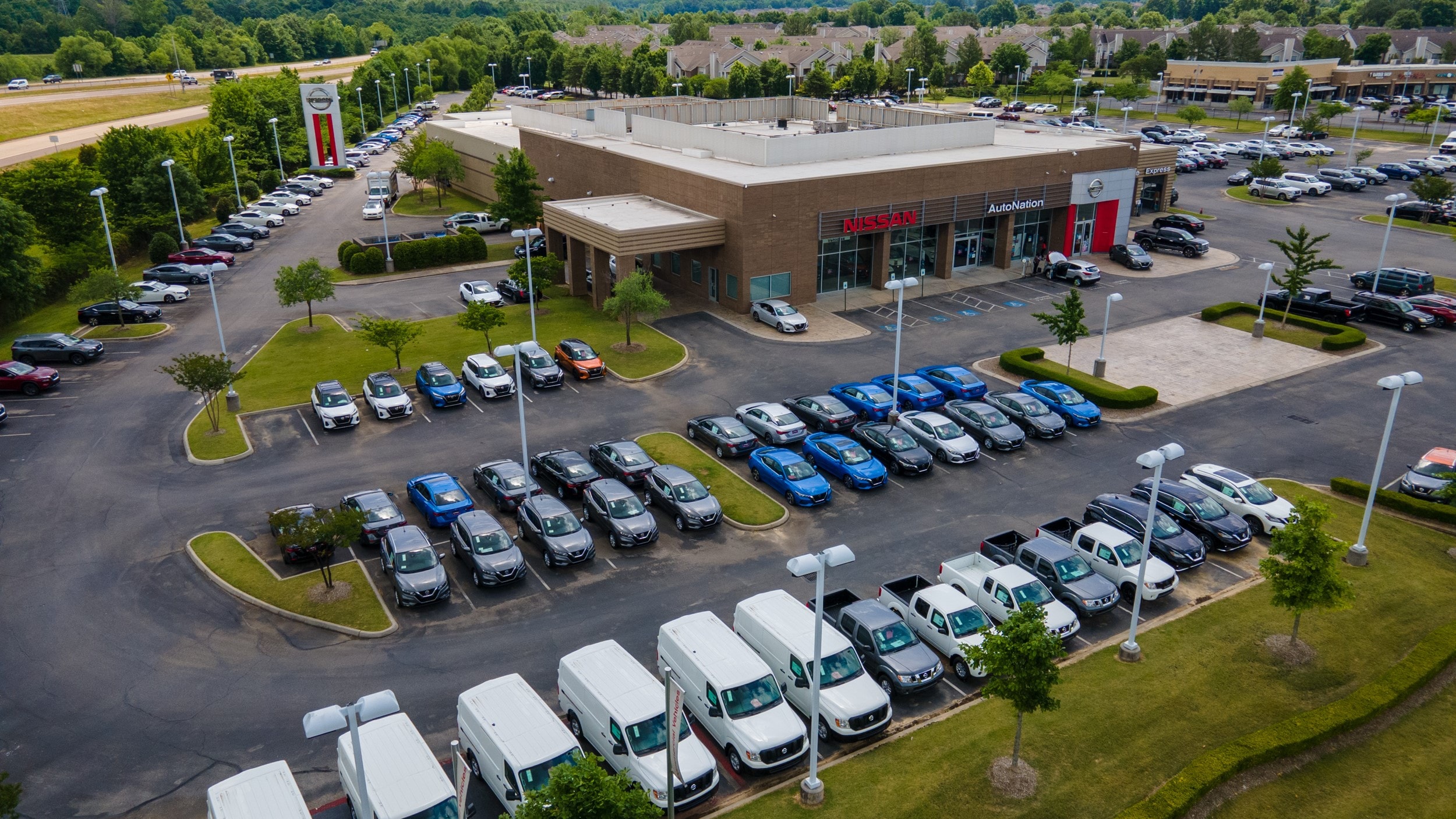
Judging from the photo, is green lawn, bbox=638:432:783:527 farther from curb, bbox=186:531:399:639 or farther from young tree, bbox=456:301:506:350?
young tree, bbox=456:301:506:350

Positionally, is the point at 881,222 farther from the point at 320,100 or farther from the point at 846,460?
the point at 320,100

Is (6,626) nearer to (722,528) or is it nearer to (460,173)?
(722,528)

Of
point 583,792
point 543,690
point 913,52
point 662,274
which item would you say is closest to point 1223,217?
point 662,274

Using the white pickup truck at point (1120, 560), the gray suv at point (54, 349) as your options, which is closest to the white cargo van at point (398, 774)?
the white pickup truck at point (1120, 560)

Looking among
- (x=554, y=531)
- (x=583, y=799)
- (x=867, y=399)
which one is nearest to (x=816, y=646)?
(x=583, y=799)

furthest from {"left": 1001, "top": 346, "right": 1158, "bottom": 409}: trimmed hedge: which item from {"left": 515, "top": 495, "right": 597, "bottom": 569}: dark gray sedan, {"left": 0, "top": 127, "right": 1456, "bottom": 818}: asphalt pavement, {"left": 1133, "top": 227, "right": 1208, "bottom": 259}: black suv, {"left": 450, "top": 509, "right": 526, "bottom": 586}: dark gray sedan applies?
{"left": 450, "top": 509, "right": 526, "bottom": 586}: dark gray sedan
